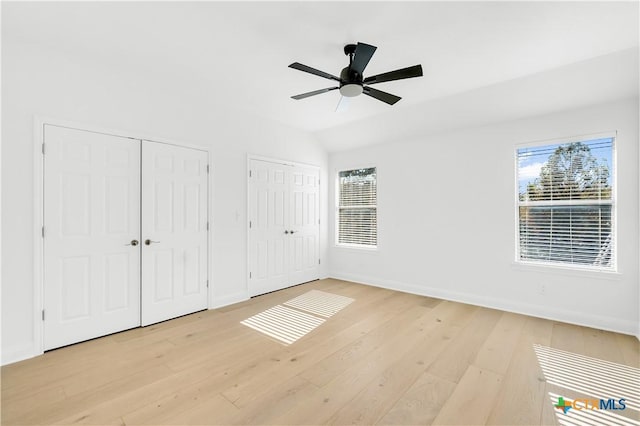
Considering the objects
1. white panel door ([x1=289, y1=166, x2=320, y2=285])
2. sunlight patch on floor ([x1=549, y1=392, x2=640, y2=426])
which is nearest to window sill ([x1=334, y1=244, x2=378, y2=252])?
white panel door ([x1=289, y1=166, x2=320, y2=285])

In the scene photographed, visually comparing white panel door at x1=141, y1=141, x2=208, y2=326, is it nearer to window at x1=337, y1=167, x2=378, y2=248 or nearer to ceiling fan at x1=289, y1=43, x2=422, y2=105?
ceiling fan at x1=289, y1=43, x2=422, y2=105

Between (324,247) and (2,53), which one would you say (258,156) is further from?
(2,53)

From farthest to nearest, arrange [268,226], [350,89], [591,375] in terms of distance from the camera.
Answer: [268,226] → [350,89] → [591,375]

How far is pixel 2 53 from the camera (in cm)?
247

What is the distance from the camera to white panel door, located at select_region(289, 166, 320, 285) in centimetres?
512

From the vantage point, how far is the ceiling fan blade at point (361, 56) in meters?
2.18

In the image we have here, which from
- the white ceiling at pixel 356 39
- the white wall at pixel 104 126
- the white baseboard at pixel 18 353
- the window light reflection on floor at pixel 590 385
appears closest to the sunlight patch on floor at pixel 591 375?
the window light reflection on floor at pixel 590 385

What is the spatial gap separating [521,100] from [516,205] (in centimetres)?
131

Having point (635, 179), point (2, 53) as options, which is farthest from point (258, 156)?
point (635, 179)

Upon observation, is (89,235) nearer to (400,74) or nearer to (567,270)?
(400,74)

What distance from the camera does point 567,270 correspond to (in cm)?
345

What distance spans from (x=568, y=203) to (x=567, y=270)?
0.80 m

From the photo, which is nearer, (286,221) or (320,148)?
(286,221)

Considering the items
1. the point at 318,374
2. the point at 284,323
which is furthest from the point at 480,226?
the point at 318,374
